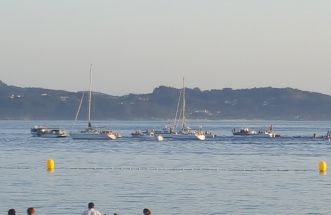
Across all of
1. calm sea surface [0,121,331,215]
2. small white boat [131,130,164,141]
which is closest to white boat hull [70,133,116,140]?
small white boat [131,130,164,141]

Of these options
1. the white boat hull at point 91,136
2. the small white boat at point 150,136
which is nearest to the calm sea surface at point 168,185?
the white boat hull at point 91,136

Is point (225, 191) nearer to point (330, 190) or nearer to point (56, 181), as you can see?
point (330, 190)

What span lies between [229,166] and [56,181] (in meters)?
24.5

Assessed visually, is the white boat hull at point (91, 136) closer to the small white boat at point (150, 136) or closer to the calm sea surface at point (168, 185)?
the small white boat at point (150, 136)

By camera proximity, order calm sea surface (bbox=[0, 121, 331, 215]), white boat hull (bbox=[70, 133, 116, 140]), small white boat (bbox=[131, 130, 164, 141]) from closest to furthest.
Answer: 1. calm sea surface (bbox=[0, 121, 331, 215])
2. white boat hull (bbox=[70, 133, 116, 140])
3. small white boat (bbox=[131, 130, 164, 141])

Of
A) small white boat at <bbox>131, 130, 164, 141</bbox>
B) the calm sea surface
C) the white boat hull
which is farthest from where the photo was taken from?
small white boat at <bbox>131, 130, 164, 141</bbox>

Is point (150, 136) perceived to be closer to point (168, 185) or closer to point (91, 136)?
point (91, 136)

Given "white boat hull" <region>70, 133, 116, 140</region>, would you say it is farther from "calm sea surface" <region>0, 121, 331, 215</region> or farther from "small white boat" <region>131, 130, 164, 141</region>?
"calm sea surface" <region>0, 121, 331, 215</region>

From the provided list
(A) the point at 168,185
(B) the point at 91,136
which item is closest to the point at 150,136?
(B) the point at 91,136

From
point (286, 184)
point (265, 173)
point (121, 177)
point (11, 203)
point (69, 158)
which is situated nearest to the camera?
point (11, 203)

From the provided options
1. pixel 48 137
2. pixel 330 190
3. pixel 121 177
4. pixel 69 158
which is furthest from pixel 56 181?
pixel 48 137

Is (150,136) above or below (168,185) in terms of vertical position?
above

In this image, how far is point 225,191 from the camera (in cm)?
6531

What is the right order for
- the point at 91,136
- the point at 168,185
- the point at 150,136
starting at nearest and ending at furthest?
the point at 168,185
the point at 91,136
the point at 150,136
